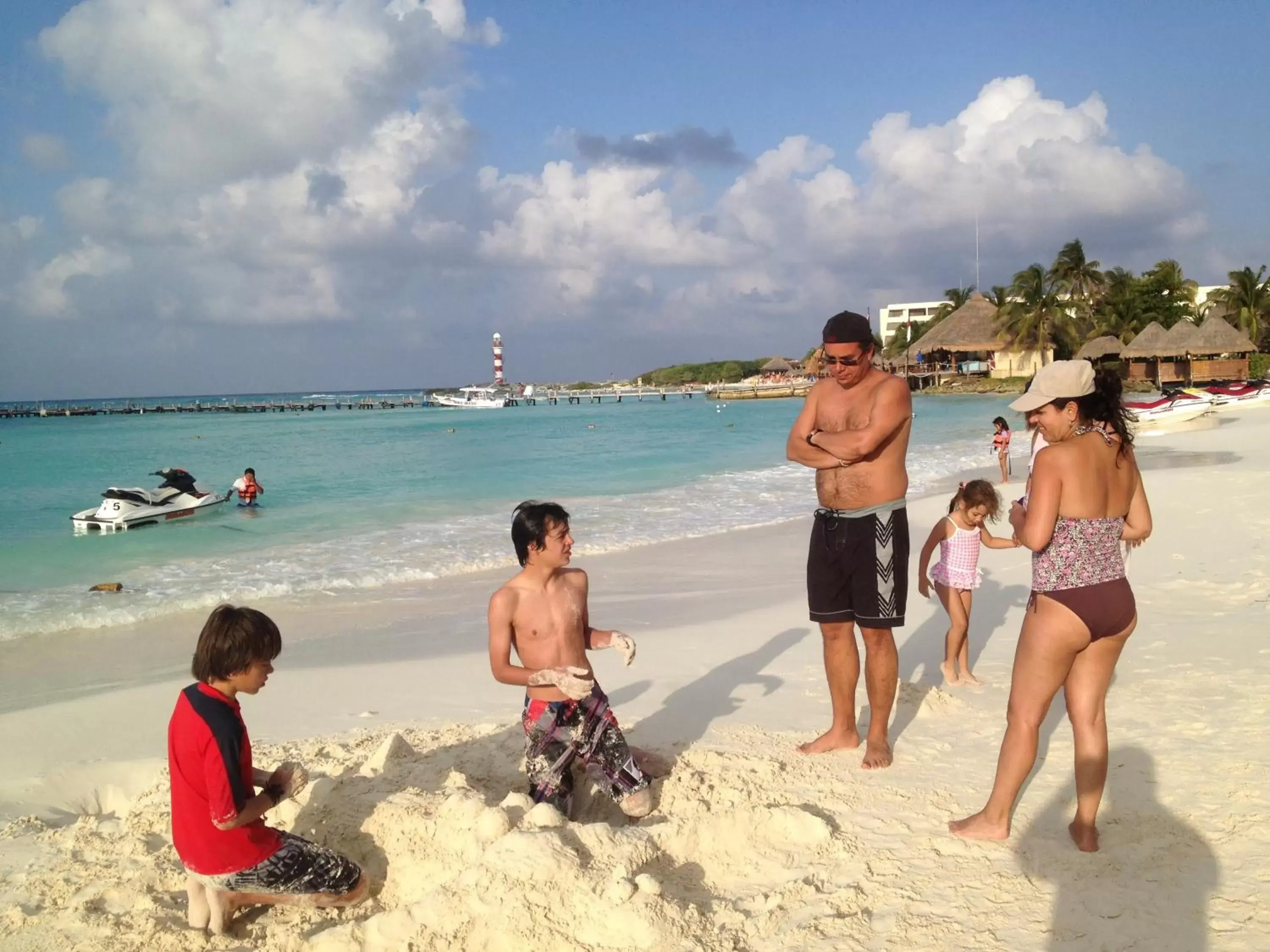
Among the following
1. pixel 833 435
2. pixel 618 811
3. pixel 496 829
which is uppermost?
pixel 833 435

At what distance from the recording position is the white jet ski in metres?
15.0

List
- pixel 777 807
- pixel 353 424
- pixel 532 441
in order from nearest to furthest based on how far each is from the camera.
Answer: pixel 777 807 < pixel 532 441 < pixel 353 424

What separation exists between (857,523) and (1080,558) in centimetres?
113

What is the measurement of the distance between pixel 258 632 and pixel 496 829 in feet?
3.51

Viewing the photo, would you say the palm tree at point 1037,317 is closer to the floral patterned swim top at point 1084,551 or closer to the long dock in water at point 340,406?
the long dock in water at point 340,406

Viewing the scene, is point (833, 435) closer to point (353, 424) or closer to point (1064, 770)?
point (1064, 770)

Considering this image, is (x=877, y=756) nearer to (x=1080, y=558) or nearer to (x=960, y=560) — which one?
(x=1080, y=558)

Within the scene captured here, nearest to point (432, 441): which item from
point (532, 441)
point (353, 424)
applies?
point (532, 441)

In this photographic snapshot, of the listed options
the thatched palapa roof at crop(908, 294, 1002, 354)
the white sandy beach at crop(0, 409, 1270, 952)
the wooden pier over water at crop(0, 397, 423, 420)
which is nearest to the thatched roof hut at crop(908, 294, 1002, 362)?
the thatched palapa roof at crop(908, 294, 1002, 354)

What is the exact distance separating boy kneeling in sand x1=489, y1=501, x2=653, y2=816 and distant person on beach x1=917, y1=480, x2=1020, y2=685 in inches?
93.7

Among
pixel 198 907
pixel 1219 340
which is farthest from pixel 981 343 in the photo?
pixel 198 907

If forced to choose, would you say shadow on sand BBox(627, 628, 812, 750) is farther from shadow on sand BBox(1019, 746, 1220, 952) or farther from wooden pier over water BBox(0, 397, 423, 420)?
wooden pier over water BBox(0, 397, 423, 420)

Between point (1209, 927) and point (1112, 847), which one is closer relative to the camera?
point (1209, 927)

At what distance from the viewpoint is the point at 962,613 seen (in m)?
5.08
